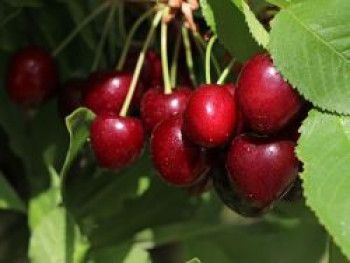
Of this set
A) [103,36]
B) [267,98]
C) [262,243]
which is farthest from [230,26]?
[262,243]

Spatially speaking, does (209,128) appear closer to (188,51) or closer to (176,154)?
(176,154)

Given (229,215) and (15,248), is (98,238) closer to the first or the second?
(15,248)

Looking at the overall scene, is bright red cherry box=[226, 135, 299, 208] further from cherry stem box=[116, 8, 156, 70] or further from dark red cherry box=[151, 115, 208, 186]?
cherry stem box=[116, 8, 156, 70]

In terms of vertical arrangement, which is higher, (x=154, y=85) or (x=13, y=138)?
(x=154, y=85)

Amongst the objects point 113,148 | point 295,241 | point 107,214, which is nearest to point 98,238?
point 107,214

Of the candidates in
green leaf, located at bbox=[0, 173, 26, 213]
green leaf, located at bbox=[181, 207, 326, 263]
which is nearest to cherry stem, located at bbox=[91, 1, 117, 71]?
green leaf, located at bbox=[0, 173, 26, 213]

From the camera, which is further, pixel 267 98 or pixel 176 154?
pixel 176 154

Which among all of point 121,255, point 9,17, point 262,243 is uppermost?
point 9,17
